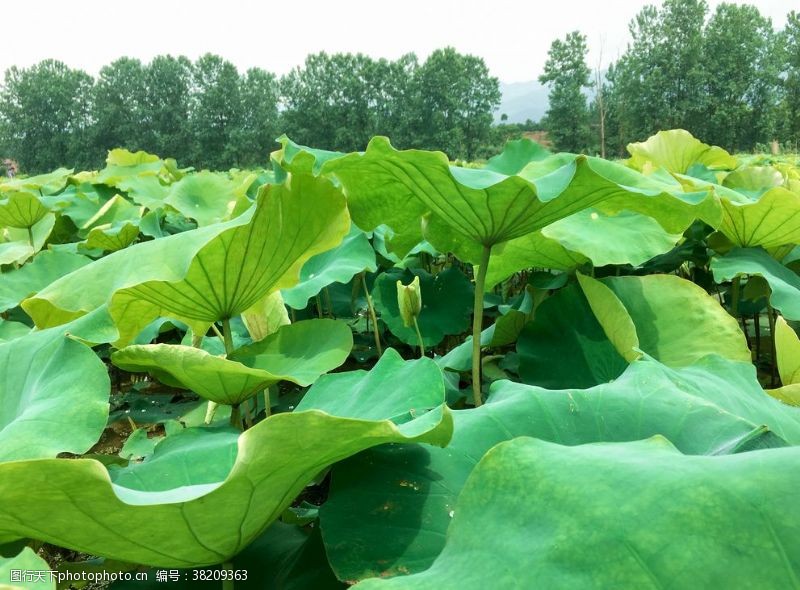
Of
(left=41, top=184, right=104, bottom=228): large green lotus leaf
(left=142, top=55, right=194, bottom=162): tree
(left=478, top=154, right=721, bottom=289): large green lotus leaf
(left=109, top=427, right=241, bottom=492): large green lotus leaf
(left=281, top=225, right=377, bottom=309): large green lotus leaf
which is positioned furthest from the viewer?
(left=142, top=55, right=194, bottom=162): tree

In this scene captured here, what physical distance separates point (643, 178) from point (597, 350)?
1.01 feet

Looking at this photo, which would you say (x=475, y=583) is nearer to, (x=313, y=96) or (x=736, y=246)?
(x=736, y=246)

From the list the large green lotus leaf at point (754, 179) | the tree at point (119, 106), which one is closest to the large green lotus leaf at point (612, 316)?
the large green lotus leaf at point (754, 179)

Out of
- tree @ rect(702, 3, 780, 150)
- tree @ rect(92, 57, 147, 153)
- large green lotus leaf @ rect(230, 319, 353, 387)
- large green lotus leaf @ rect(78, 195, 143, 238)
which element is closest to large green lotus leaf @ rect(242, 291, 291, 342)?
large green lotus leaf @ rect(230, 319, 353, 387)

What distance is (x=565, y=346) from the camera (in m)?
1.15

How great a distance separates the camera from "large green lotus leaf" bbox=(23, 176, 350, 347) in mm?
826

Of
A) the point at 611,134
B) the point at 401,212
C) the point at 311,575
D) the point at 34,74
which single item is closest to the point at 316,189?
the point at 401,212

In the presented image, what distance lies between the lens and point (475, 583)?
356mm

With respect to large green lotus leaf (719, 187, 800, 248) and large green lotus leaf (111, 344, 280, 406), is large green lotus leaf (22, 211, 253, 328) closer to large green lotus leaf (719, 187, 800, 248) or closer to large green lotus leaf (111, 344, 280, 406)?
large green lotus leaf (111, 344, 280, 406)

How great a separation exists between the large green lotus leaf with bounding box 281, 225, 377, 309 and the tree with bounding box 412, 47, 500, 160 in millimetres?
31547

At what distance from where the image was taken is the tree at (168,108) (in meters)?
33.7

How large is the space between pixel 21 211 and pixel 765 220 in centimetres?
224

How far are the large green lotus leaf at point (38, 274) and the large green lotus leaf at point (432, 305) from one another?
0.83 metres

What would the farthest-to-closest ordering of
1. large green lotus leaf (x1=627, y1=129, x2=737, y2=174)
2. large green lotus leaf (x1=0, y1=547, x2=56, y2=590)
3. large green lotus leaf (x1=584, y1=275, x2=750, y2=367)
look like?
large green lotus leaf (x1=627, y1=129, x2=737, y2=174), large green lotus leaf (x1=584, y1=275, x2=750, y2=367), large green lotus leaf (x1=0, y1=547, x2=56, y2=590)
